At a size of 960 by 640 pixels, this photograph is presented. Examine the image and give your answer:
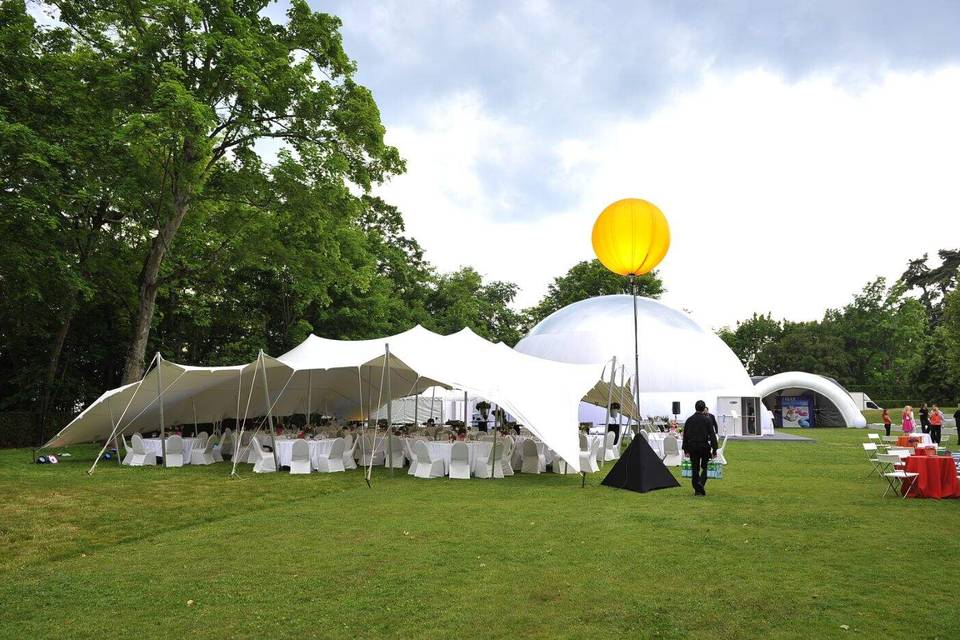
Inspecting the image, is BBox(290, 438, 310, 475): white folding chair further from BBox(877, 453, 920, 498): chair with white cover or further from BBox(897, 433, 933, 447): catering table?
BBox(897, 433, 933, 447): catering table

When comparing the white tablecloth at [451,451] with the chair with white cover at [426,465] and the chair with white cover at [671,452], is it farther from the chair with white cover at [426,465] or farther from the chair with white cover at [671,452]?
the chair with white cover at [671,452]

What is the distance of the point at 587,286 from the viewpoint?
150 ft

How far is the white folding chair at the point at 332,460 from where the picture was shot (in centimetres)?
1385

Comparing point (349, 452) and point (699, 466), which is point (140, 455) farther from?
point (699, 466)

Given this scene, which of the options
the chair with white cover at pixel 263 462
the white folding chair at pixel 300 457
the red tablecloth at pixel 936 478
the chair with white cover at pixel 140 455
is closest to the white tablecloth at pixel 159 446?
the chair with white cover at pixel 140 455

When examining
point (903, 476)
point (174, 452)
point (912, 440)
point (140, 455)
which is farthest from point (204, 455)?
point (912, 440)

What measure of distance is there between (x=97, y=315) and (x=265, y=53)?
37.6 ft

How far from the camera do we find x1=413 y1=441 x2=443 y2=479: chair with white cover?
12977mm

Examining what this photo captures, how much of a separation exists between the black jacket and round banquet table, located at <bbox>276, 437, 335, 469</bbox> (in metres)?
7.26

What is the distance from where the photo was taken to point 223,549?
6.84 metres

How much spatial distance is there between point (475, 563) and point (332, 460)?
8354 mm

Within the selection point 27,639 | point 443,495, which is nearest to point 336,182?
point 443,495

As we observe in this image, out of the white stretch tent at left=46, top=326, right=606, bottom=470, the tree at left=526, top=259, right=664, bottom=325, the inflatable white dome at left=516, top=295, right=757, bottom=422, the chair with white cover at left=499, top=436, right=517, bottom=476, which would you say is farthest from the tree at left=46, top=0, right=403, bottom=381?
the tree at left=526, top=259, right=664, bottom=325

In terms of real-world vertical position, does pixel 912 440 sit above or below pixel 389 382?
below
